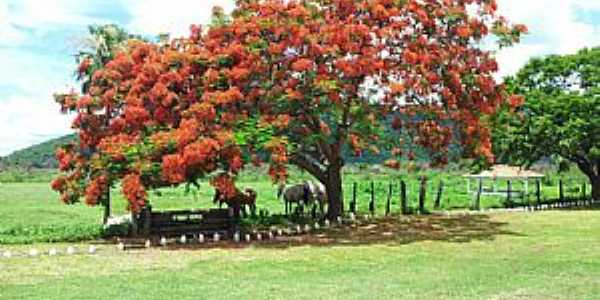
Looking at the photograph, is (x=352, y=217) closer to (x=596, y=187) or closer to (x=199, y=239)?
(x=199, y=239)

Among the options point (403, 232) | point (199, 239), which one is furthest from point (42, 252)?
point (403, 232)

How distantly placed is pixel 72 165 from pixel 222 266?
26.4 feet

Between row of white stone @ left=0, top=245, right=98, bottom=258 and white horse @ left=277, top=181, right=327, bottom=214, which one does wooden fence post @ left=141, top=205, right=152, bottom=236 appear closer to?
row of white stone @ left=0, top=245, right=98, bottom=258

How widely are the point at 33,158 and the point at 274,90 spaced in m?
116

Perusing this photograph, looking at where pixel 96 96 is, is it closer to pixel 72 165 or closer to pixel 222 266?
pixel 72 165

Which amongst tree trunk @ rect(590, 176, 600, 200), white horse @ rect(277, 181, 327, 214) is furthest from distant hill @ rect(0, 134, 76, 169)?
white horse @ rect(277, 181, 327, 214)

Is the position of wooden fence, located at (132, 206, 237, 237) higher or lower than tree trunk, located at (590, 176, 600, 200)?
lower

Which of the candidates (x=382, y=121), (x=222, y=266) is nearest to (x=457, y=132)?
(x=382, y=121)

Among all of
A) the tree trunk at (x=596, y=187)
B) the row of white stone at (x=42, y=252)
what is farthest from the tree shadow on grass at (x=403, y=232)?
the tree trunk at (x=596, y=187)

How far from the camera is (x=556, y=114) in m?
33.9

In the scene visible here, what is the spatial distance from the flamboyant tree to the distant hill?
97.5m

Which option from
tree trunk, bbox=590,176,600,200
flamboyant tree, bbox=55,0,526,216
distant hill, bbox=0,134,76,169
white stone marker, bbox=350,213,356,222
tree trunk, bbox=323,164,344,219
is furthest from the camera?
distant hill, bbox=0,134,76,169

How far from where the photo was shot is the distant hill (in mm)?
119812

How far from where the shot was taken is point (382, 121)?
23250 mm
